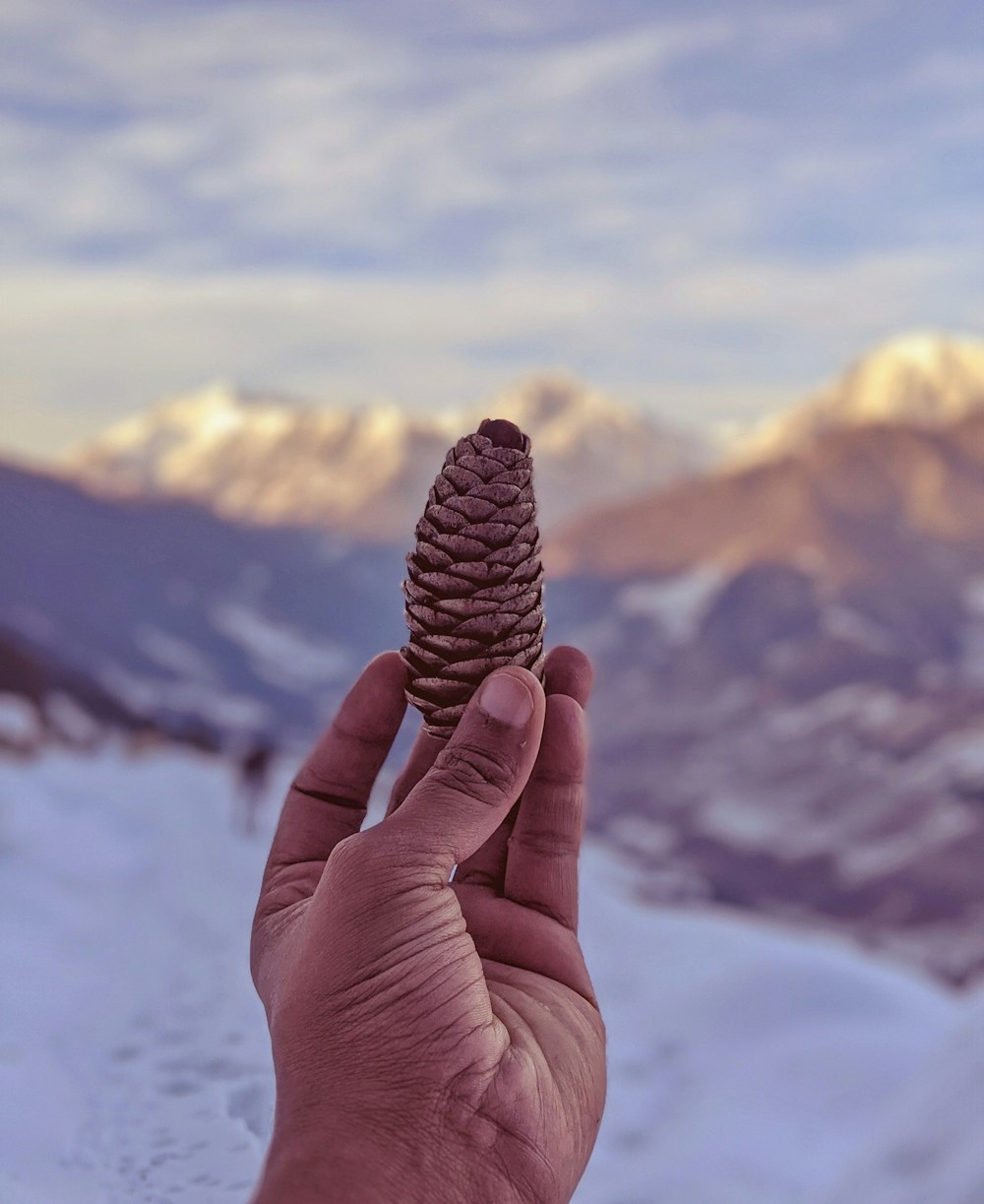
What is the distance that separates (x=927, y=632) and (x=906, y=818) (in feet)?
220

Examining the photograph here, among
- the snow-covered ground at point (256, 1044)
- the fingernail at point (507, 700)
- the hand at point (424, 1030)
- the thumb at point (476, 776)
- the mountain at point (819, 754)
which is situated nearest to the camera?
the hand at point (424, 1030)

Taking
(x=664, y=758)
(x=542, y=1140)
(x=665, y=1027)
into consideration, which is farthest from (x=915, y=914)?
(x=542, y=1140)

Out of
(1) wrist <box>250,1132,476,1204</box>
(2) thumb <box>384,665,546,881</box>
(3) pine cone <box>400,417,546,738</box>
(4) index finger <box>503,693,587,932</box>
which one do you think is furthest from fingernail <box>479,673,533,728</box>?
(1) wrist <box>250,1132,476,1204</box>

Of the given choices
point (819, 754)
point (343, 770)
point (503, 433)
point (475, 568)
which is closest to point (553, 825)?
point (343, 770)

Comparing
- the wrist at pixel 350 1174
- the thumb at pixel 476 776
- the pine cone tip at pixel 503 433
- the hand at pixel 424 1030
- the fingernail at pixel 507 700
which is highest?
the pine cone tip at pixel 503 433

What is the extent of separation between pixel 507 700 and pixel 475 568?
41cm

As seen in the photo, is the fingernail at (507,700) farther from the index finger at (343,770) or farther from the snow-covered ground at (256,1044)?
the snow-covered ground at (256,1044)

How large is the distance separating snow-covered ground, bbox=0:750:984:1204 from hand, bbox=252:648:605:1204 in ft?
1.90

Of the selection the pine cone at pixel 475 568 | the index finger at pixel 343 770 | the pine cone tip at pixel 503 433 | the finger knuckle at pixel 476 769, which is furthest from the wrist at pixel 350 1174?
the pine cone tip at pixel 503 433

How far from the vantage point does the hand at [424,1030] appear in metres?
2.21

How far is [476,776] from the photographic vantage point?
2.47 m

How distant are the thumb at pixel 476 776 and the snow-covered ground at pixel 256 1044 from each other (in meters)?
0.98

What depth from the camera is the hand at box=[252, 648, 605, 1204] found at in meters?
2.21

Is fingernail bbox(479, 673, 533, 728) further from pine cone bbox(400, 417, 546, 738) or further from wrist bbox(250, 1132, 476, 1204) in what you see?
wrist bbox(250, 1132, 476, 1204)
